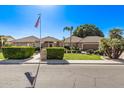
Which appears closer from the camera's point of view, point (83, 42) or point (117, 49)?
point (117, 49)

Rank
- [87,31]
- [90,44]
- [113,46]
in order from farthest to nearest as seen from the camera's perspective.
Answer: [87,31], [90,44], [113,46]

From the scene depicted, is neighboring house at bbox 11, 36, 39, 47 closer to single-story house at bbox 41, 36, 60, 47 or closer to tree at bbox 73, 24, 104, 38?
single-story house at bbox 41, 36, 60, 47

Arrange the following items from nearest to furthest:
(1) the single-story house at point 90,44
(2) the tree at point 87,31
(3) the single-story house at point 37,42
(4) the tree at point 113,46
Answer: (4) the tree at point 113,46, (1) the single-story house at point 90,44, (3) the single-story house at point 37,42, (2) the tree at point 87,31

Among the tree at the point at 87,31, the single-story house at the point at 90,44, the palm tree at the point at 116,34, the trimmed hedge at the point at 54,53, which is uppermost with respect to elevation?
the tree at the point at 87,31

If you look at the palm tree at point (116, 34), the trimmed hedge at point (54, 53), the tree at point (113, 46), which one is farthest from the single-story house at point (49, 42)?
the trimmed hedge at point (54, 53)

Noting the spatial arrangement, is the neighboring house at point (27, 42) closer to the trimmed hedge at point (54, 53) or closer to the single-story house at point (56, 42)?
the single-story house at point (56, 42)

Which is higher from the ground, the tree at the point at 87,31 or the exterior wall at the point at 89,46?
the tree at the point at 87,31

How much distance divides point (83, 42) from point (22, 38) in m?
16.1

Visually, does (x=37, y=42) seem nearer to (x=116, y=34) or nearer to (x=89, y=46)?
(x=89, y=46)

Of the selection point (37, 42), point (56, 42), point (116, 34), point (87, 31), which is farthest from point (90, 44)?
point (87, 31)
